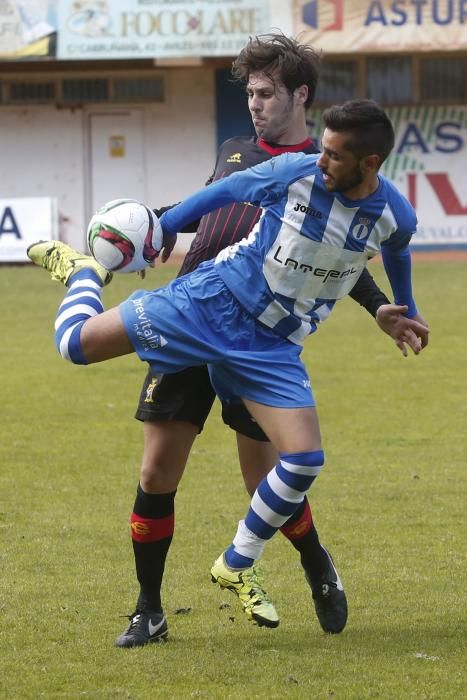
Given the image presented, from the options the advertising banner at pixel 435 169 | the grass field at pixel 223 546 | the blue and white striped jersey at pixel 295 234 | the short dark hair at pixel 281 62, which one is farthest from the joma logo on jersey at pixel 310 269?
the advertising banner at pixel 435 169

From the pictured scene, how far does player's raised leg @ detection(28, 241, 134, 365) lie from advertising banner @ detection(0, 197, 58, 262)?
19.4 metres

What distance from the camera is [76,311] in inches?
198

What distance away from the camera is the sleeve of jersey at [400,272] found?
524 centimetres

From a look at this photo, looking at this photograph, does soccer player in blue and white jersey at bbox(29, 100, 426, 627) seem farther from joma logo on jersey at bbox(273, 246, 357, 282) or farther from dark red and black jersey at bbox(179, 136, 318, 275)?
dark red and black jersey at bbox(179, 136, 318, 275)

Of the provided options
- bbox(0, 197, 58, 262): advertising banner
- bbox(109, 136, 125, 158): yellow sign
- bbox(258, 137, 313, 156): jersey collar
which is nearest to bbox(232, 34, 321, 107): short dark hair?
bbox(258, 137, 313, 156): jersey collar

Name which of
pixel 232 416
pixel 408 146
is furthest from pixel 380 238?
pixel 408 146

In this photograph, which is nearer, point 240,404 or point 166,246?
point 166,246

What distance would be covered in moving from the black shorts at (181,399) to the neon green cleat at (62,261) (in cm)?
45

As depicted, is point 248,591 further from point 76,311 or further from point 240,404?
point 76,311

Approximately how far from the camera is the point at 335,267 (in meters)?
4.91

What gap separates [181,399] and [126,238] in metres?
0.69

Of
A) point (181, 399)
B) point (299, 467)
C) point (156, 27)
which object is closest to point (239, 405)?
point (181, 399)

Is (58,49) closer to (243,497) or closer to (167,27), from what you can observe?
(167,27)

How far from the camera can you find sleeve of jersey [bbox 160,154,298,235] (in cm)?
486
